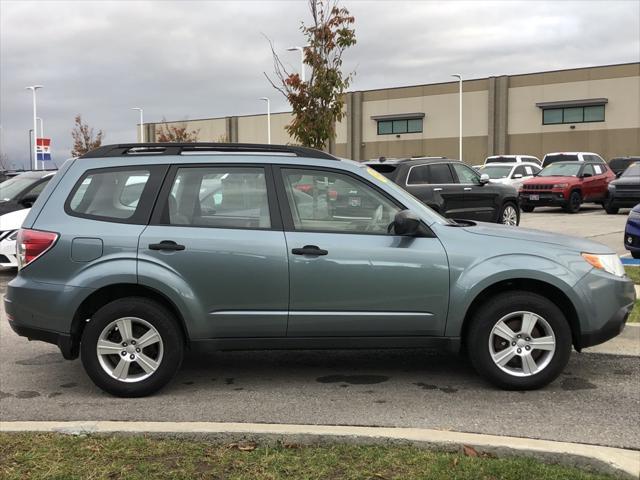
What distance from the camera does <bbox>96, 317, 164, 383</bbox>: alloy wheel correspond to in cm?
468

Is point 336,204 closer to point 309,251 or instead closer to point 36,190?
point 309,251

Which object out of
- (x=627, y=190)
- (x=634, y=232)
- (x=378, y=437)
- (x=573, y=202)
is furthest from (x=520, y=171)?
(x=378, y=437)

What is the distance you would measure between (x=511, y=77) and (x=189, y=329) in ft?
152

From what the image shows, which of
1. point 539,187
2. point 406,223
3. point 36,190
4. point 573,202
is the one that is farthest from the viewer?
point 539,187

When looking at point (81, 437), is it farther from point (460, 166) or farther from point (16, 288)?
point (460, 166)

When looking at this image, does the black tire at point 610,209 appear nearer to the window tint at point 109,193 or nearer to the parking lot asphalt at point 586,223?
the parking lot asphalt at point 586,223

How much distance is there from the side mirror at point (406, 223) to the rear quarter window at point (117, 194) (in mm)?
1723

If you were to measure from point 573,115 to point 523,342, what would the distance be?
144 ft

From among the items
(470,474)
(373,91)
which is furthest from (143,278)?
(373,91)

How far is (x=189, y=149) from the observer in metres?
5.05

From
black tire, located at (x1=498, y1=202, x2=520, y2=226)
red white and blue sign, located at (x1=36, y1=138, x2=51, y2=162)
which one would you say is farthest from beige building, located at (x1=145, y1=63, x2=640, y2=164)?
black tire, located at (x1=498, y1=202, x2=520, y2=226)

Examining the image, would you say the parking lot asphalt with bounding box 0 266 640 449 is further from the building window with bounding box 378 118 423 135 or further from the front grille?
the building window with bounding box 378 118 423 135

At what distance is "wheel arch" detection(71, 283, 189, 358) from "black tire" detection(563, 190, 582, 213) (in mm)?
19105

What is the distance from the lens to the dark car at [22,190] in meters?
10.3
